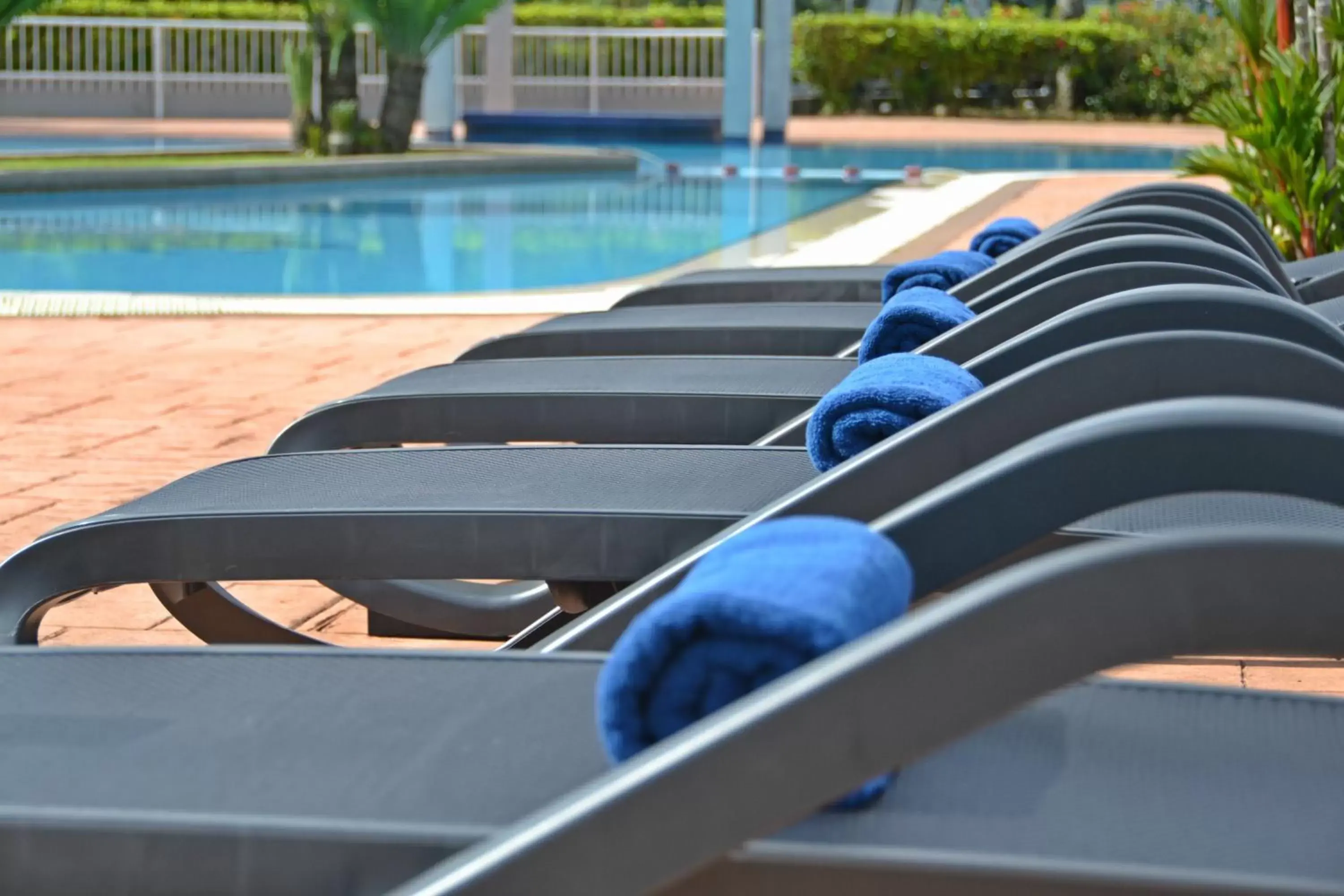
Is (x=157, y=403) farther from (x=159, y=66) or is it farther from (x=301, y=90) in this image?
(x=159, y=66)

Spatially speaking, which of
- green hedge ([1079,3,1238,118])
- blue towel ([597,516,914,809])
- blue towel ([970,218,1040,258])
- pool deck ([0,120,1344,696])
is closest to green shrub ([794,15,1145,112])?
green hedge ([1079,3,1238,118])

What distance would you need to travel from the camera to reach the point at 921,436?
140 centimetres

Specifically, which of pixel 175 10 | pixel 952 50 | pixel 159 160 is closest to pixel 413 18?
pixel 159 160

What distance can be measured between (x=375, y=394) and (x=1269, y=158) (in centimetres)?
361

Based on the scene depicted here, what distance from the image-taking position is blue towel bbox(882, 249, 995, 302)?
3082 millimetres

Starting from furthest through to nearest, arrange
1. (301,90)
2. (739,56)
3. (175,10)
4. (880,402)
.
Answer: (175,10), (739,56), (301,90), (880,402)

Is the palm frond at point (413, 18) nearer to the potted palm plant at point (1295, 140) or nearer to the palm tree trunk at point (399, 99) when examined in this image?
the palm tree trunk at point (399, 99)

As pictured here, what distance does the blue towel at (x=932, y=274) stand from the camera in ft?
10.1

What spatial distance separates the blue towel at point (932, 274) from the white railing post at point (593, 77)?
68.3 feet

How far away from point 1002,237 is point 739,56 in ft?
58.1

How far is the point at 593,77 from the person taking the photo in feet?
78.1

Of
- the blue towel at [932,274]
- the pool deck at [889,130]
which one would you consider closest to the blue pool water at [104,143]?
the pool deck at [889,130]

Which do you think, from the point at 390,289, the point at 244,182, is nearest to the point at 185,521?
the point at 390,289

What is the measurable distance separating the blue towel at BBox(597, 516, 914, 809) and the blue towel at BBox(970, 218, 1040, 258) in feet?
9.81
